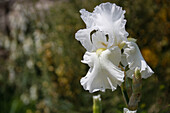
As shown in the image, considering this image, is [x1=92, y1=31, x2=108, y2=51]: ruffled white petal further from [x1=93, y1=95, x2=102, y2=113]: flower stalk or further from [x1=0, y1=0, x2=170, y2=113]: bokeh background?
[x1=0, y1=0, x2=170, y2=113]: bokeh background

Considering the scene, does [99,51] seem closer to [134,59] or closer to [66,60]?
[134,59]

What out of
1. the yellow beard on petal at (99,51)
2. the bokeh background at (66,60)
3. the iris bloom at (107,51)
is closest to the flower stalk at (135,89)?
the iris bloom at (107,51)

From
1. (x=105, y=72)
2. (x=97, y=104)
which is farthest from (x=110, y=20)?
(x=97, y=104)

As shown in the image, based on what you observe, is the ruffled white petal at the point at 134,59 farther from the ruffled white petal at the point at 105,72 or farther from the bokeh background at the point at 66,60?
the bokeh background at the point at 66,60

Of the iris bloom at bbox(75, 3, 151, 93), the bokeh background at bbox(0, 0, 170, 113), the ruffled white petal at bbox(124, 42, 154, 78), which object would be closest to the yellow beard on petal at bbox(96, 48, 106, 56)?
the iris bloom at bbox(75, 3, 151, 93)

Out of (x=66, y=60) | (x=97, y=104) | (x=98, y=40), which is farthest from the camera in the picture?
(x=66, y=60)
